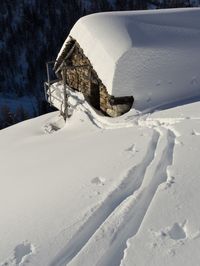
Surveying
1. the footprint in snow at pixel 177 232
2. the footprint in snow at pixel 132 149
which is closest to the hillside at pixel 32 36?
the footprint in snow at pixel 132 149

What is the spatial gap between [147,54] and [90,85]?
8.42 feet

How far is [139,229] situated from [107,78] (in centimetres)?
681

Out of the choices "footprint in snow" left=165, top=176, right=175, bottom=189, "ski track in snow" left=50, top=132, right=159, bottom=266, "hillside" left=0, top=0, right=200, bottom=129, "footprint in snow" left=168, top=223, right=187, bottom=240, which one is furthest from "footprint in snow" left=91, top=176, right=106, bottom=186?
"hillside" left=0, top=0, right=200, bottom=129

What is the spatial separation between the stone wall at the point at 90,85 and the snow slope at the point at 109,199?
166cm

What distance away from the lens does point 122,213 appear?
17.8 ft

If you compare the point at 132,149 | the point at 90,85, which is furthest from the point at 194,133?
the point at 90,85

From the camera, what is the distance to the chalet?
36.9ft

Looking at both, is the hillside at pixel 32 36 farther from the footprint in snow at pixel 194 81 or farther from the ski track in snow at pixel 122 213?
the ski track in snow at pixel 122 213

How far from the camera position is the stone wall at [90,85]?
37.6ft

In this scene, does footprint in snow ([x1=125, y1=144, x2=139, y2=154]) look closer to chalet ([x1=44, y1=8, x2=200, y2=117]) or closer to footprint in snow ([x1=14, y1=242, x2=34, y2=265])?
footprint in snow ([x1=14, y1=242, x2=34, y2=265])

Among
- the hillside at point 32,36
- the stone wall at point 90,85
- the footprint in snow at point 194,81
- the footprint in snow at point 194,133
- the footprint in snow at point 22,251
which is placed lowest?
the hillside at point 32,36

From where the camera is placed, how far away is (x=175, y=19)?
41.3 feet

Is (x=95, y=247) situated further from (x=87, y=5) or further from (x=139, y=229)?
(x=87, y=5)

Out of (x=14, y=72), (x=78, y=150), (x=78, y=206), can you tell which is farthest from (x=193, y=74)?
(x=14, y=72)
